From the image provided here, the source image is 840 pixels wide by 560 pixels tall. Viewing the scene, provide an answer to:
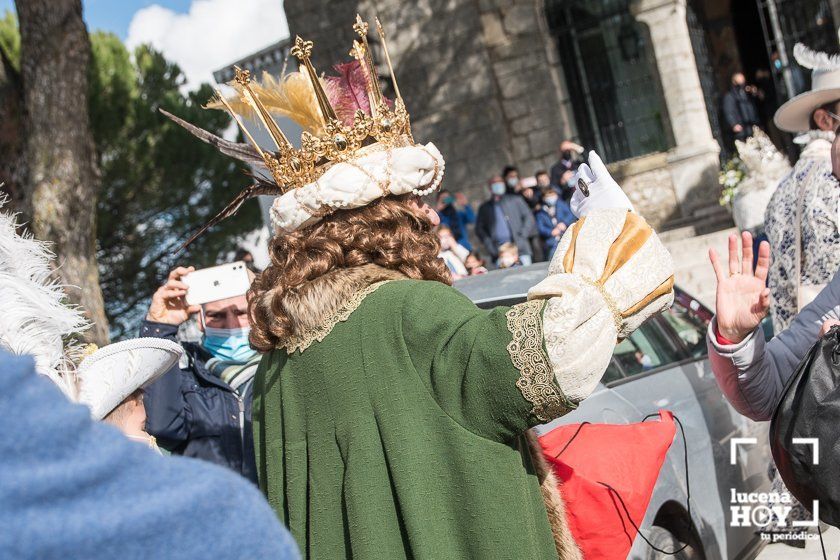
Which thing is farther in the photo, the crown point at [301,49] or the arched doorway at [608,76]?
the arched doorway at [608,76]

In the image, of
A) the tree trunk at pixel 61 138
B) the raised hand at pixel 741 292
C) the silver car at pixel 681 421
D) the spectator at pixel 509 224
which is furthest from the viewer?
the spectator at pixel 509 224

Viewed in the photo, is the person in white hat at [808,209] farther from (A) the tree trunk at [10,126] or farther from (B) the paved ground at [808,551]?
(A) the tree trunk at [10,126]

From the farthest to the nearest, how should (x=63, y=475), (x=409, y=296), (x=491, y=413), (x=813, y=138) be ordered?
1. (x=813, y=138)
2. (x=409, y=296)
3. (x=491, y=413)
4. (x=63, y=475)

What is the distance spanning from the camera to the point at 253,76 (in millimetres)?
2445

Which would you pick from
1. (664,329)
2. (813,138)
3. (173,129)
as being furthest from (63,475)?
(173,129)

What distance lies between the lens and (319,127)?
7.52 ft

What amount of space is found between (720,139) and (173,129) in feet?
28.9

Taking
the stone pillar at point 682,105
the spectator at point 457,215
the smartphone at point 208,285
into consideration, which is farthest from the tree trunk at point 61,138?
the stone pillar at point 682,105

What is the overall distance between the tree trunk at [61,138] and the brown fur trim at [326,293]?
5.84 meters

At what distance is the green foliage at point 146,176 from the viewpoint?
15.1 meters

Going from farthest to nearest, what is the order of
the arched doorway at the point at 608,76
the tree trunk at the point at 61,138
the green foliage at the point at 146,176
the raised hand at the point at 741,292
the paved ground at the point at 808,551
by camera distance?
the green foliage at the point at 146,176 < the arched doorway at the point at 608,76 < the tree trunk at the point at 61,138 < the paved ground at the point at 808,551 < the raised hand at the point at 741,292

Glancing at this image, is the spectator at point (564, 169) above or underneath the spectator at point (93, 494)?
underneath

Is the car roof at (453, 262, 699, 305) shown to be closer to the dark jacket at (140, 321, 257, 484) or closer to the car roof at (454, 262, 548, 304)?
the car roof at (454, 262, 548, 304)

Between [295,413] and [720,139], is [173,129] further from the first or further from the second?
[295,413]
